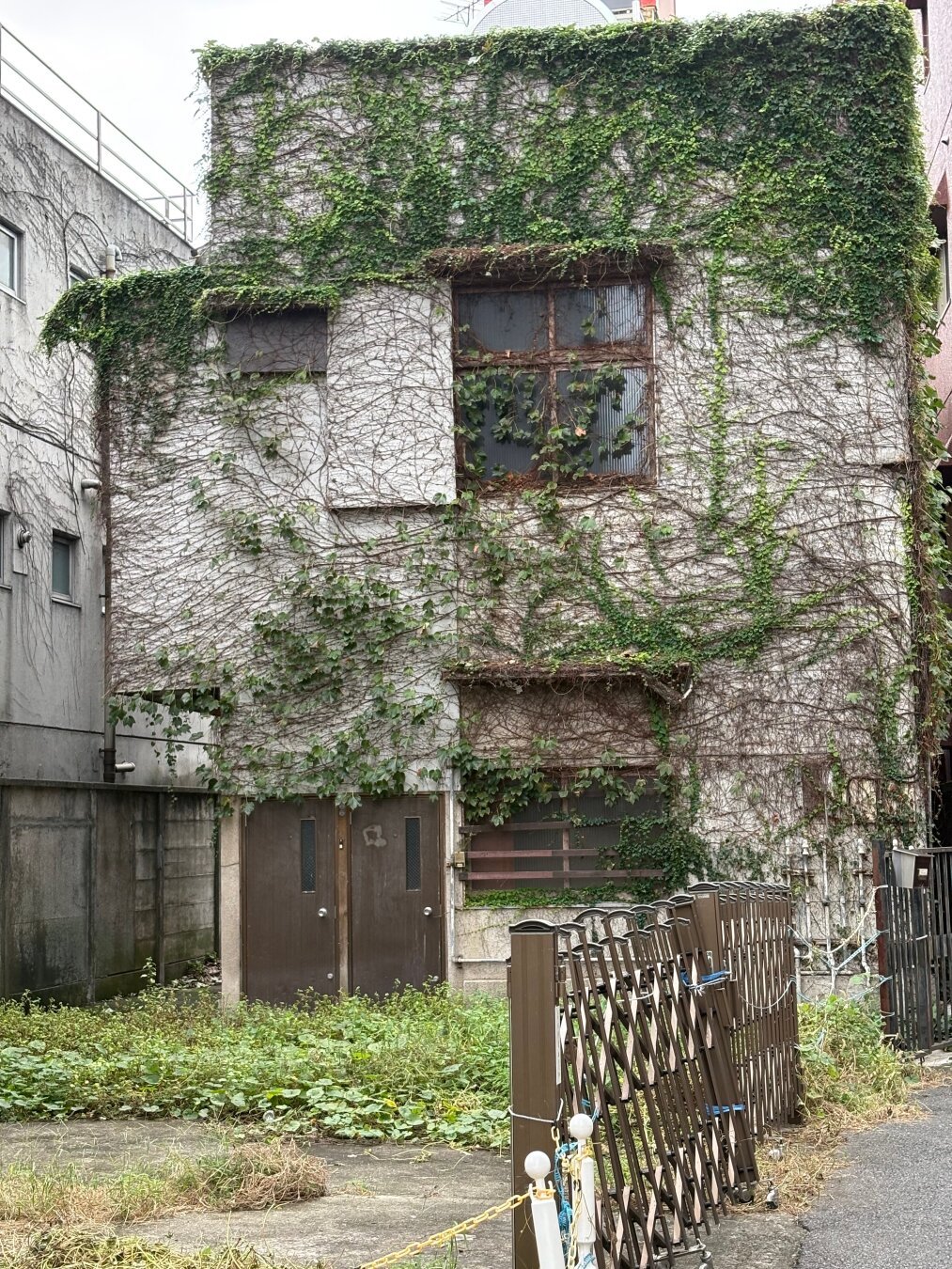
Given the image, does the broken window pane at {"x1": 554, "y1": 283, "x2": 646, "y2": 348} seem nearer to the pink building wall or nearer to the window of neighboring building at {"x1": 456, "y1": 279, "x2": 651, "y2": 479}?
the window of neighboring building at {"x1": 456, "y1": 279, "x2": 651, "y2": 479}

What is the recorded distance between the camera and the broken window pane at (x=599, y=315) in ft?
42.2

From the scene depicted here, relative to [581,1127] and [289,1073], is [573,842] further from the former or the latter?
[581,1127]

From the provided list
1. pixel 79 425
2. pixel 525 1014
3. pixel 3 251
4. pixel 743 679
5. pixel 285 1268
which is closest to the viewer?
pixel 525 1014

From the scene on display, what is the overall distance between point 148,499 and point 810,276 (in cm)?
614

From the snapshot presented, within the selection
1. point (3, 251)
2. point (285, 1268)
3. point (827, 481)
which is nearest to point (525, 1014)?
point (285, 1268)

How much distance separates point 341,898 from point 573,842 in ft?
6.79

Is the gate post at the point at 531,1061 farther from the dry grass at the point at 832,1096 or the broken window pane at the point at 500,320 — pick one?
the broken window pane at the point at 500,320

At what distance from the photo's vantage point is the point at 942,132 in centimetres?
1797

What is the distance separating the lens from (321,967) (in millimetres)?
12617

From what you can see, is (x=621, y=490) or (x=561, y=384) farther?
(x=561, y=384)

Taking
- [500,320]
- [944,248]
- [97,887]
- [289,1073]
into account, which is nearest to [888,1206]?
[289,1073]

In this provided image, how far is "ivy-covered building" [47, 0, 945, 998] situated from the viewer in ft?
40.6

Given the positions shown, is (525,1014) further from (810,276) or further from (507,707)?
(810,276)

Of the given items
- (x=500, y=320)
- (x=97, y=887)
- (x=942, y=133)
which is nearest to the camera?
(x=500, y=320)
